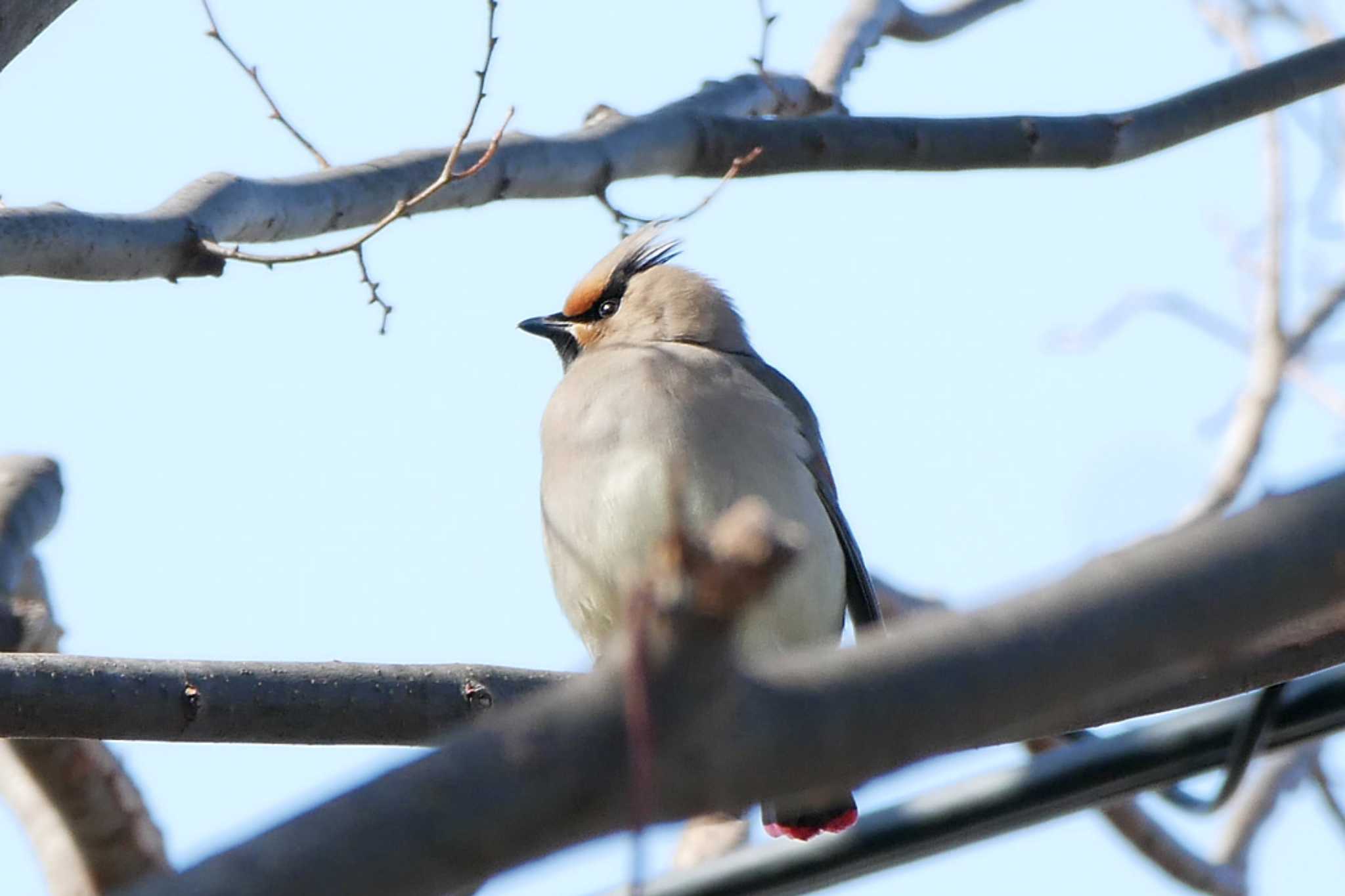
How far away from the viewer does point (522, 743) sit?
38.1 inches

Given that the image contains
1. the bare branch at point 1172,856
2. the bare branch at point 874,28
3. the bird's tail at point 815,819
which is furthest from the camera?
the bare branch at point 1172,856

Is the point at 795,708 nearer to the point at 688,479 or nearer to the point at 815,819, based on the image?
the point at 815,819

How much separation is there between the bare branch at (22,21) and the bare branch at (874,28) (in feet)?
7.65

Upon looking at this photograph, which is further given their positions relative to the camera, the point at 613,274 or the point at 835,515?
the point at 613,274

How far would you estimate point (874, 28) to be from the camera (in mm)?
4945

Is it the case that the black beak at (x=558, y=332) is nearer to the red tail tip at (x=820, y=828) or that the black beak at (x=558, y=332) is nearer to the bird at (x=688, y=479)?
the bird at (x=688, y=479)

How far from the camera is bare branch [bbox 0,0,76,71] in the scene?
2615 mm

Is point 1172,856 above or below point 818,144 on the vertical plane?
below

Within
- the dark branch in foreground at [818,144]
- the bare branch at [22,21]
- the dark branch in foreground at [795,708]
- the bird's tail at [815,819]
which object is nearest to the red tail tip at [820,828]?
the bird's tail at [815,819]

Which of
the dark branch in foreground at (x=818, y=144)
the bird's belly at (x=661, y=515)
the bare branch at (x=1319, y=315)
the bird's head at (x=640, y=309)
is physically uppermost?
the bare branch at (x=1319, y=315)

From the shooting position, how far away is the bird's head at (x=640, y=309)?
490 centimetres

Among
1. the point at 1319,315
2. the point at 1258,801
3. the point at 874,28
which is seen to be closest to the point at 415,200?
the point at 874,28

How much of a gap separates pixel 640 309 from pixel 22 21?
Answer: 2.51 metres

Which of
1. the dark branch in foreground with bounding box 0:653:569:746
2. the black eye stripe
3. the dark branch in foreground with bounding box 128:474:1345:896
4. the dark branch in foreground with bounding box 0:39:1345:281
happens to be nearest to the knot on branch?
the dark branch in foreground with bounding box 128:474:1345:896
